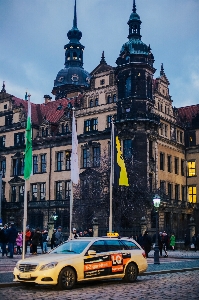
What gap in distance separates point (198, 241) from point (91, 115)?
25.1 metres

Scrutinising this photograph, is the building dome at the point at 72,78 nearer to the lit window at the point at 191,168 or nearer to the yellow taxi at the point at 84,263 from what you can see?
the lit window at the point at 191,168

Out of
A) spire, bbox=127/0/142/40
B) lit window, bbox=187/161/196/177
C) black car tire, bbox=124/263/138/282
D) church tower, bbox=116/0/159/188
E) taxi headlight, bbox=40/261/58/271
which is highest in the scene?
spire, bbox=127/0/142/40

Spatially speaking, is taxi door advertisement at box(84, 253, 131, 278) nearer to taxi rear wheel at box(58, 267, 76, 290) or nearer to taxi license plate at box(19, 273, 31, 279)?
taxi rear wheel at box(58, 267, 76, 290)

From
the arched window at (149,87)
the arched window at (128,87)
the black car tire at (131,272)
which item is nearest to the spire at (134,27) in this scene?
the arched window at (149,87)

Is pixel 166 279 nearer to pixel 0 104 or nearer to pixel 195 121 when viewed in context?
pixel 195 121

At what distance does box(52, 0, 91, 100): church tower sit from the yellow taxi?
67.9 metres

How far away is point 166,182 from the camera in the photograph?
192ft

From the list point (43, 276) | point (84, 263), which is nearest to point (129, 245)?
point (84, 263)

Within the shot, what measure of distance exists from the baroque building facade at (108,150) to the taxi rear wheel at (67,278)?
31.1m

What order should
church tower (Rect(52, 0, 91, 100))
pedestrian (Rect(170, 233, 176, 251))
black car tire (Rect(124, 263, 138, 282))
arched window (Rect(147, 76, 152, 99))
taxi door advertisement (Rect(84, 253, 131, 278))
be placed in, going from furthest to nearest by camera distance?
church tower (Rect(52, 0, 91, 100)), arched window (Rect(147, 76, 152, 99)), pedestrian (Rect(170, 233, 176, 251)), black car tire (Rect(124, 263, 138, 282)), taxi door advertisement (Rect(84, 253, 131, 278))

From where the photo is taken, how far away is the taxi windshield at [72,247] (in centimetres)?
1538

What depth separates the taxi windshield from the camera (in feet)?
50.5

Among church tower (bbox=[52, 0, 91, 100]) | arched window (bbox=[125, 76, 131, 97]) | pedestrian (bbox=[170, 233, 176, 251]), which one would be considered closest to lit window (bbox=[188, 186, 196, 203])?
arched window (bbox=[125, 76, 131, 97])

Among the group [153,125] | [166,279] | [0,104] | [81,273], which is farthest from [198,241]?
[0,104]
